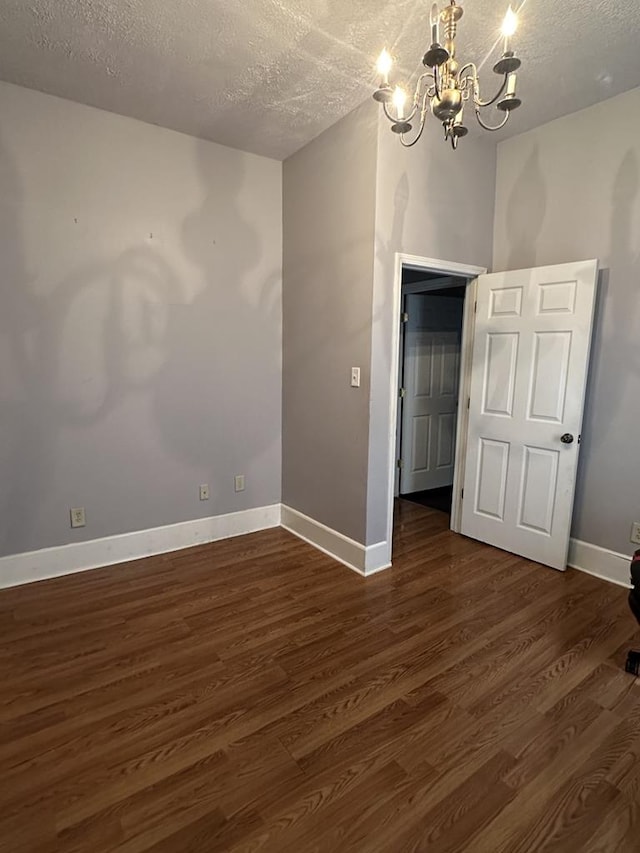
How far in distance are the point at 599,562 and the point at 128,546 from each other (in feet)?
10.2

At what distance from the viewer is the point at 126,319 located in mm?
2879

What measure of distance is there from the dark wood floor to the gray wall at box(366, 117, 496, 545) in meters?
0.88

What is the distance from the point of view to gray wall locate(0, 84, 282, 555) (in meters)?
2.58

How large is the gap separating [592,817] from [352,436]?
2.03 meters

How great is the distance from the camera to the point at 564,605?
8.23ft

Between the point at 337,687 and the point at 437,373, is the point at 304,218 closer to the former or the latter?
the point at 437,373

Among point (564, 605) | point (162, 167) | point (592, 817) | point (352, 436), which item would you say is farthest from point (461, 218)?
point (592, 817)

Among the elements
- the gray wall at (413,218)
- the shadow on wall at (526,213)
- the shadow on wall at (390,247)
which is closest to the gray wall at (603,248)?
the shadow on wall at (526,213)

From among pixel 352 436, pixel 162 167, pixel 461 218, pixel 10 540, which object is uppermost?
pixel 162 167

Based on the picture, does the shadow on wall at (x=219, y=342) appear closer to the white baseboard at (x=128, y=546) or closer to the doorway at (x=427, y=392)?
the white baseboard at (x=128, y=546)

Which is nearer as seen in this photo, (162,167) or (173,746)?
(173,746)

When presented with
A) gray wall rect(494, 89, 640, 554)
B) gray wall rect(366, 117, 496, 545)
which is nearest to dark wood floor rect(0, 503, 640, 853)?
gray wall rect(494, 89, 640, 554)

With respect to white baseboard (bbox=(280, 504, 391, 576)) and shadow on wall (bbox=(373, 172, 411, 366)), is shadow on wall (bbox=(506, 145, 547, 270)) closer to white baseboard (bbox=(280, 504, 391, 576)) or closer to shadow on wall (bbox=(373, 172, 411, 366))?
shadow on wall (bbox=(373, 172, 411, 366))

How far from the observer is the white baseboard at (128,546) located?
271 centimetres
